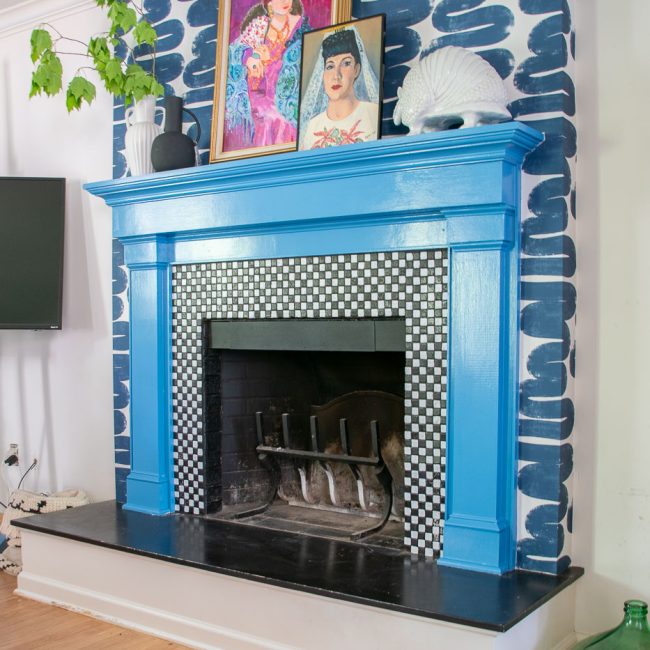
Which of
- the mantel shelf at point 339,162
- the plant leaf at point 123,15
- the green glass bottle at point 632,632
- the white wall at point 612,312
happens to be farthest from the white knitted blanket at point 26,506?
the green glass bottle at point 632,632

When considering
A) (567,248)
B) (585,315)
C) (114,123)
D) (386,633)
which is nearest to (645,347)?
(585,315)

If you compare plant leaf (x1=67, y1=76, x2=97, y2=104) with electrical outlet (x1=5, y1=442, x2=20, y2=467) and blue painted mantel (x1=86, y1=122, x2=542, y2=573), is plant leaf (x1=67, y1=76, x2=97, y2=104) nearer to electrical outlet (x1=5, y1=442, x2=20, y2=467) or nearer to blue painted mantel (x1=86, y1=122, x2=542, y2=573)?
blue painted mantel (x1=86, y1=122, x2=542, y2=573)

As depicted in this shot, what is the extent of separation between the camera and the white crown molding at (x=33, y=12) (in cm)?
373

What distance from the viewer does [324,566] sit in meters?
2.52

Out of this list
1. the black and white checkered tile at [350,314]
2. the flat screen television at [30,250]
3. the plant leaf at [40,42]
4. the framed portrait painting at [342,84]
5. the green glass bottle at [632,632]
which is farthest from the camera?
the flat screen television at [30,250]

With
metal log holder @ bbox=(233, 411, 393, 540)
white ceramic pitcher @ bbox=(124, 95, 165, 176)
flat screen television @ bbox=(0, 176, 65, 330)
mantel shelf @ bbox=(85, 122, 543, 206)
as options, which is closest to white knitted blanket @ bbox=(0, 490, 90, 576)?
flat screen television @ bbox=(0, 176, 65, 330)

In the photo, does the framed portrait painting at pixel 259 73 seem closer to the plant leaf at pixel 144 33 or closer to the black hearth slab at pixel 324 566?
the plant leaf at pixel 144 33

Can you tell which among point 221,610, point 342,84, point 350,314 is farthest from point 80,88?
point 221,610

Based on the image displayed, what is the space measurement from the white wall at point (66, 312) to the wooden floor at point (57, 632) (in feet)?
2.59

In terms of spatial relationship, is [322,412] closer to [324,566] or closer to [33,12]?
[324,566]

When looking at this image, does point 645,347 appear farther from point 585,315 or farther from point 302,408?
point 302,408

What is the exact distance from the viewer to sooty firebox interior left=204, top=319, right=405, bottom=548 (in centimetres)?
300

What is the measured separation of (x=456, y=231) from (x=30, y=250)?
6.83 feet

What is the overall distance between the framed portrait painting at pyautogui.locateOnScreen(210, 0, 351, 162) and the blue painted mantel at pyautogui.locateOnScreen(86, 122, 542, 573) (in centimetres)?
23
